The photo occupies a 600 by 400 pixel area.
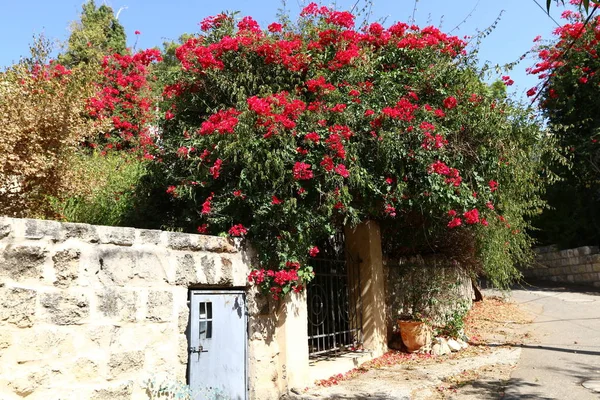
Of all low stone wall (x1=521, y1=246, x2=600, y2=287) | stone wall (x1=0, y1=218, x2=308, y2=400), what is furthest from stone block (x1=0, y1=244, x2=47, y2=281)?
low stone wall (x1=521, y1=246, x2=600, y2=287)

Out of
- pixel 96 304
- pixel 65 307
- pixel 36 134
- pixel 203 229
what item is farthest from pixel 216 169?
pixel 36 134

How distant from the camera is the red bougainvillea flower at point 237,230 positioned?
487 centimetres

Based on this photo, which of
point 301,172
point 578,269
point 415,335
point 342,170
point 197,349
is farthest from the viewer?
point 578,269

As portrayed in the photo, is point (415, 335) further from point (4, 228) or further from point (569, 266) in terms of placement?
point (569, 266)

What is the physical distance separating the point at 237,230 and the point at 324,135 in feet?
4.84

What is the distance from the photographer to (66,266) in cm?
364

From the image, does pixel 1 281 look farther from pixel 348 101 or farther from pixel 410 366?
pixel 410 366

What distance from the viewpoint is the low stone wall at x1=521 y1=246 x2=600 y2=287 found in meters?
13.9

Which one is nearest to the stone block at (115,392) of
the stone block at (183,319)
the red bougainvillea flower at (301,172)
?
the stone block at (183,319)

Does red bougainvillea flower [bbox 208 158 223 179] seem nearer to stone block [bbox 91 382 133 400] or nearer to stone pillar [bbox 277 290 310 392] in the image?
stone pillar [bbox 277 290 310 392]

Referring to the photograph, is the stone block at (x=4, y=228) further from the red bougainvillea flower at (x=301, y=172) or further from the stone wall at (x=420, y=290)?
the stone wall at (x=420, y=290)

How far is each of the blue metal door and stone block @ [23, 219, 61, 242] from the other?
4.55ft

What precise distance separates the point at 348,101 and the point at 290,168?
51.0 inches

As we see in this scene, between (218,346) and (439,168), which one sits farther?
(439,168)
